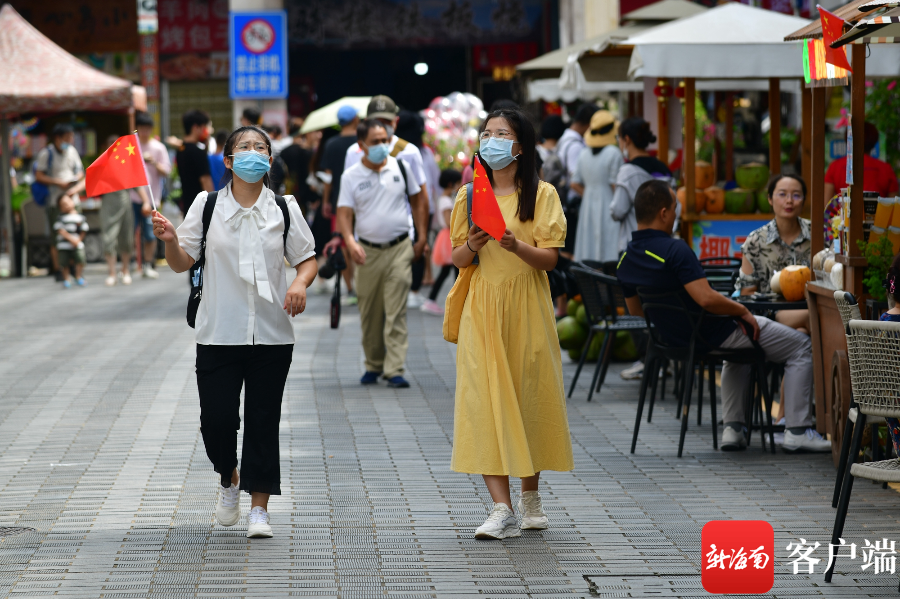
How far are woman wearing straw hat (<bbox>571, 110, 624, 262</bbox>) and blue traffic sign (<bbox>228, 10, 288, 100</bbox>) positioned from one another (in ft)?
44.4

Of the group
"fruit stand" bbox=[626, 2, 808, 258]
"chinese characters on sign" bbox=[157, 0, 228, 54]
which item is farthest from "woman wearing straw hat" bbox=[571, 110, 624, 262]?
"chinese characters on sign" bbox=[157, 0, 228, 54]

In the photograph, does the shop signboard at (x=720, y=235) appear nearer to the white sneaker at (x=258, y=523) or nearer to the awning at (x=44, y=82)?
the white sneaker at (x=258, y=523)

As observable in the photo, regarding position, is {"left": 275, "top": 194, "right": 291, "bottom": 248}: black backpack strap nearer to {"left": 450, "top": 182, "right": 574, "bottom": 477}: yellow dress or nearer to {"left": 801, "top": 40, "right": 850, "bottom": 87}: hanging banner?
{"left": 450, "top": 182, "right": 574, "bottom": 477}: yellow dress

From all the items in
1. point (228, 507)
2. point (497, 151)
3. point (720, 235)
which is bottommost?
point (228, 507)

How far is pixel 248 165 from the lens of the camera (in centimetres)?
533

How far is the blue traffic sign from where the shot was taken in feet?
78.2

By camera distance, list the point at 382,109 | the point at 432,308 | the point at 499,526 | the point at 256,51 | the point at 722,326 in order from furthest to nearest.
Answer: the point at 256,51 < the point at 432,308 < the point at 382,109 < the point at 722,326 < the point at 499,526

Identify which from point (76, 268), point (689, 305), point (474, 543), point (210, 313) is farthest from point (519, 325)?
point (76, 268)

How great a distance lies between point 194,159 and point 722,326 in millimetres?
7545

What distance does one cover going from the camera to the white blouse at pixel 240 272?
530cm

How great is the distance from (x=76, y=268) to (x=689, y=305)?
508 inches

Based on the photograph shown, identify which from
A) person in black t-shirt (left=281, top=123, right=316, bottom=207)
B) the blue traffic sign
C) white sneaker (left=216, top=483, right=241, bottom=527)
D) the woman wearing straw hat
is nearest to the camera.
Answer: white sneaker (left=216, top=483, right=241, bottom=527)

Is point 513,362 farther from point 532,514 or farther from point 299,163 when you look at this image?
point 299,163

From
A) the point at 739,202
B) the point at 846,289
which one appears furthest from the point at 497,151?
the point at 739,202
